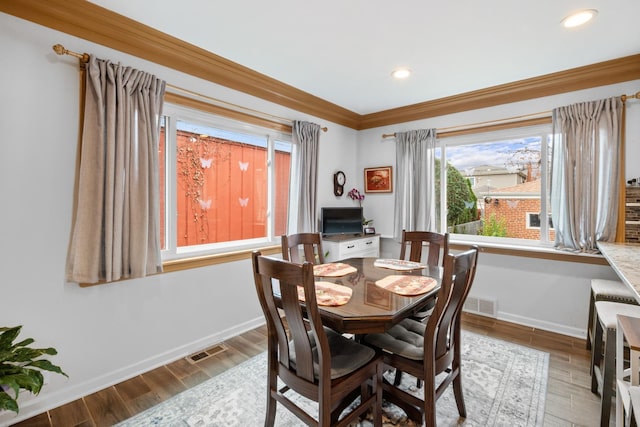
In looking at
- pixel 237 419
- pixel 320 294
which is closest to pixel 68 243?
pixel 237 419

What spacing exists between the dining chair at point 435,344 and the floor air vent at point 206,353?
1.46 m

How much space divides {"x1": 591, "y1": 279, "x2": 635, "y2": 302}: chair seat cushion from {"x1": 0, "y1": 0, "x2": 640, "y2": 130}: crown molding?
68.4 inches

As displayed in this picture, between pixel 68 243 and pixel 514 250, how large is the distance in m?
3.78

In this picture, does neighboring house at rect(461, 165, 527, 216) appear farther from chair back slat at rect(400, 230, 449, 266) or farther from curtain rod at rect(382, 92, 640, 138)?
chair back slat at rect(400, 230, 449, 266)

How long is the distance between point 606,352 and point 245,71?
325 cm

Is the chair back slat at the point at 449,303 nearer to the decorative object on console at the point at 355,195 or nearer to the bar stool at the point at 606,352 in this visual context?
the bar stool at the point at 606,352

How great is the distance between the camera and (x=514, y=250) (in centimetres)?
306

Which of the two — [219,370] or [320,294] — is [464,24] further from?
[219,370]

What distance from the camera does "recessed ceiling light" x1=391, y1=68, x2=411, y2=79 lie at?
271cm

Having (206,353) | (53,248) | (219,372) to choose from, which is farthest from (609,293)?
(53,248)

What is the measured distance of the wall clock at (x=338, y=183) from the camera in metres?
4.02

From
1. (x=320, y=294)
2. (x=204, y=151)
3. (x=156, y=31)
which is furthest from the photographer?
(x=204, y=151)

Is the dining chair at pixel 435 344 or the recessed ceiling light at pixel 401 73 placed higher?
the recessed ceiling light at pixel 401 73

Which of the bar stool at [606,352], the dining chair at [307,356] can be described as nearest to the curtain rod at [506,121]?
the bar stool at [606,352]
